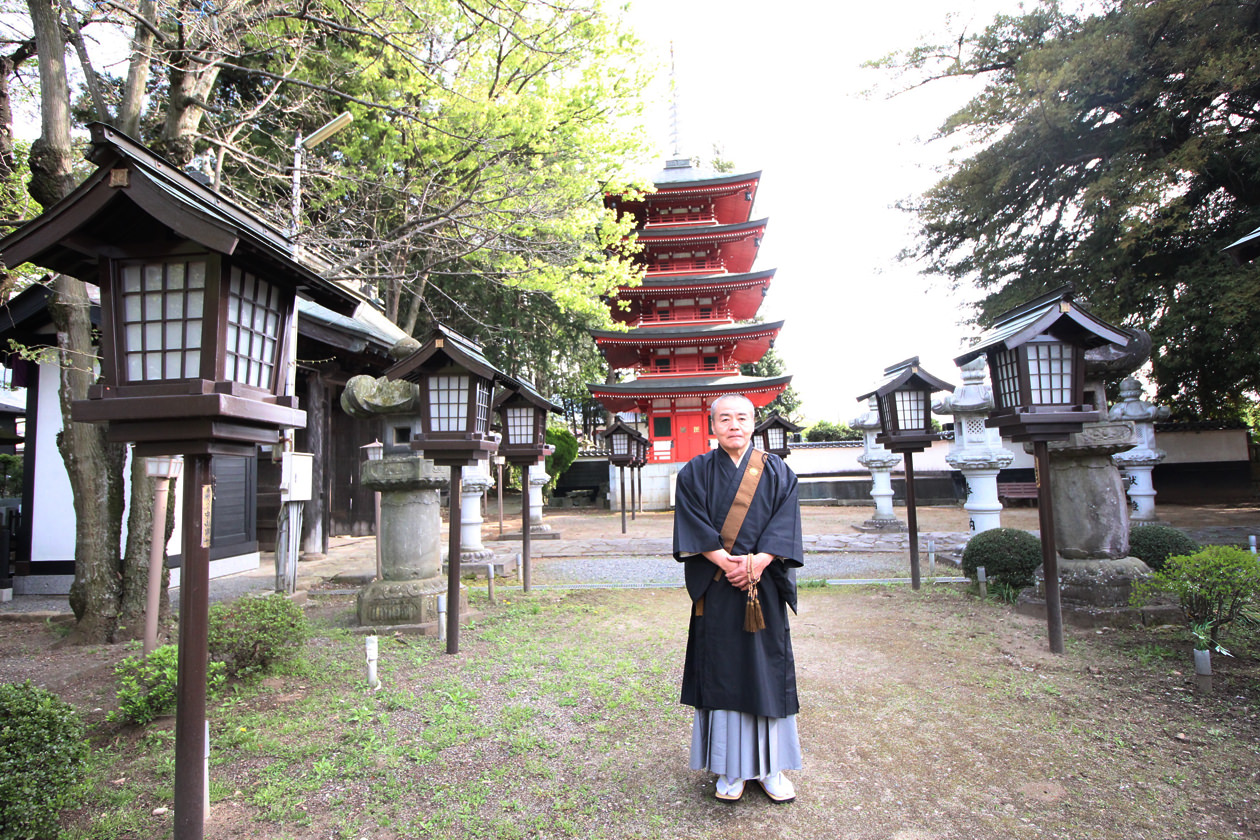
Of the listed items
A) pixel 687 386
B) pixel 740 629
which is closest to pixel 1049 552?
pixel 740 629

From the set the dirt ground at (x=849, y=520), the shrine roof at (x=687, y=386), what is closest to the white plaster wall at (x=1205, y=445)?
the dirt ground at (x=849, y=520)

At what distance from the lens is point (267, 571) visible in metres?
9.69

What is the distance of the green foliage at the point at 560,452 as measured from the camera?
23.4m

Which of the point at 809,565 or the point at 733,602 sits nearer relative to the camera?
the point at 733,602

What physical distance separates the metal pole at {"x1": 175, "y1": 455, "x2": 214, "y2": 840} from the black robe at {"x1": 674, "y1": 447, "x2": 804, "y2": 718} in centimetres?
200

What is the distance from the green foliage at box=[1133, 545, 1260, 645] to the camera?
4.27 meters

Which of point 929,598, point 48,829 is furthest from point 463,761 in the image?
point 929,598

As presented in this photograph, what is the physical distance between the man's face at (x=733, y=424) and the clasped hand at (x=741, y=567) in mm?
541

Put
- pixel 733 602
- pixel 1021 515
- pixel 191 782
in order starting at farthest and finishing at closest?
pixel 1021 515
pixel 733 602
pixel 191 782

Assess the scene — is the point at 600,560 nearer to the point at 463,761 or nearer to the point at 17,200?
the point at 463,761

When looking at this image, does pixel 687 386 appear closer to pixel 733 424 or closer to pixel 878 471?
pixel 878 471

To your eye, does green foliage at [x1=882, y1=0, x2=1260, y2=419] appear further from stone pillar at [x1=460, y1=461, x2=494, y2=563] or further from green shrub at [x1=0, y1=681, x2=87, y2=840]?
green shrub at [x1=0, y1=681, x2=87, y2=840]

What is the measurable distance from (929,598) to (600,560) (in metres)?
5.48

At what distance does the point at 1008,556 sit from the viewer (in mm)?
6852
